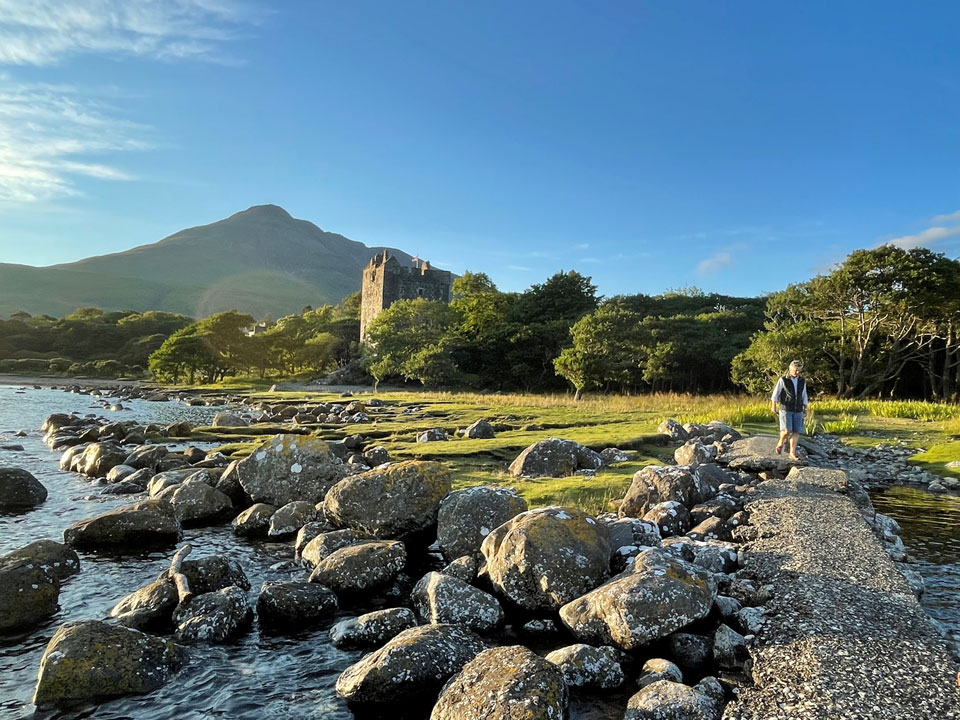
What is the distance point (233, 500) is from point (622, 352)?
40283 mm

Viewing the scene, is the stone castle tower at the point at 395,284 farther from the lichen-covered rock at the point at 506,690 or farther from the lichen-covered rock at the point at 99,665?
the lichen-covered rock at the point at 506,690

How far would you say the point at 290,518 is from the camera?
40.7ft

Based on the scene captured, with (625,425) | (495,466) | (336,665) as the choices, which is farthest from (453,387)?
(336,665)

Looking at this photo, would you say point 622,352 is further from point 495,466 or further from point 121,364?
point 121,364

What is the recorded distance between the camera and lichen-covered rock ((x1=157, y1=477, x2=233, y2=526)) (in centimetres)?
1334

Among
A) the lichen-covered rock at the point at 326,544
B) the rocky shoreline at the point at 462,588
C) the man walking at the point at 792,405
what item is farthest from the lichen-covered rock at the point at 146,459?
the man walking at the point at 792,405

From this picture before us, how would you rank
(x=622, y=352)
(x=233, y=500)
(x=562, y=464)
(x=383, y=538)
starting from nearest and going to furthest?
(x=383, y=538), (x=233, y=500), (x=562, y=464), (x=622, y=352)

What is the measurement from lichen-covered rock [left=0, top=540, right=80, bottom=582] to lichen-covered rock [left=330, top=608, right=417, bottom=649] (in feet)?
16.9

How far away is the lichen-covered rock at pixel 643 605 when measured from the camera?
6.80 metres

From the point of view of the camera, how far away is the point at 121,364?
4048 inches

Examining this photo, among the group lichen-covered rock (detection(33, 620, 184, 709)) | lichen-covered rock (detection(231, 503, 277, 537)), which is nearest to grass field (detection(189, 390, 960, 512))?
lichen-covered rock (detection(231, 503, 277, 537))

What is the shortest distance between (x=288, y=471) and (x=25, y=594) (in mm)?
6407

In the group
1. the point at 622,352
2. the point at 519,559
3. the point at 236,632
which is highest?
the point at 622,352

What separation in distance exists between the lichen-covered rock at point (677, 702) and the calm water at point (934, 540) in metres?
3.61
